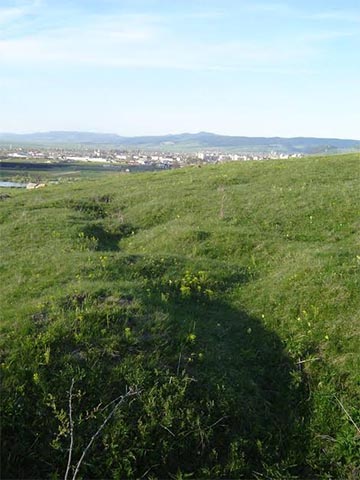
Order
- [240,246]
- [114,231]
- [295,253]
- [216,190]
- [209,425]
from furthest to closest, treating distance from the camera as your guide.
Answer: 1. [216,190]
2. [114,231]
3. [240,246]
4. [295,253]
5. [209,425]

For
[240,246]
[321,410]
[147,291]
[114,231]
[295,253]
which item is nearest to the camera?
[321,410]

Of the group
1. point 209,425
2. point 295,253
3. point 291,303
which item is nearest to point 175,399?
point 209,425

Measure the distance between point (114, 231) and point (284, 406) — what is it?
42.7 ft

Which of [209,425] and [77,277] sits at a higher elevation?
[77,277]

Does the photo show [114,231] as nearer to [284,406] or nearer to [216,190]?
[216,190]

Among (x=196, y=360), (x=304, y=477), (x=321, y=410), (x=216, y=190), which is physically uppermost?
(x=216, y=190)

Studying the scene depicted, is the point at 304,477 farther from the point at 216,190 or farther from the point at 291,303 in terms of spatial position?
the point at 216,190

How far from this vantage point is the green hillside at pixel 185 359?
25.9 ft

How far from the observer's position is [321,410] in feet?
29.8

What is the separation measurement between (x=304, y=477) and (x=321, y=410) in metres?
1.45

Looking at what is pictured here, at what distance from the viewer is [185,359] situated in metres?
9.55

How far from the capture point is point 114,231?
2078cm

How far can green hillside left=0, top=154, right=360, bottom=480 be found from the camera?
7.88 metres

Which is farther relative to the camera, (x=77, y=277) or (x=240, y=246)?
(x=240, y=246)
